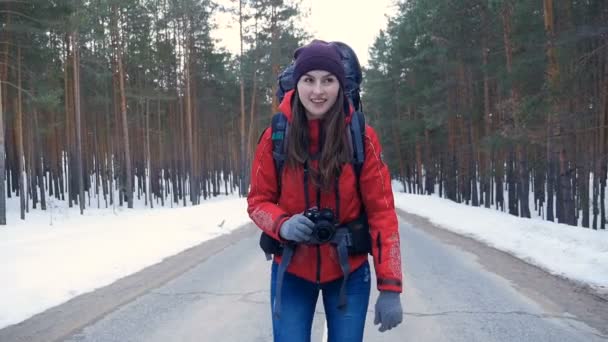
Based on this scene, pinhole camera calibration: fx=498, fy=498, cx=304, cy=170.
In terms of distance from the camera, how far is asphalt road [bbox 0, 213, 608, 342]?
4988 millimetres

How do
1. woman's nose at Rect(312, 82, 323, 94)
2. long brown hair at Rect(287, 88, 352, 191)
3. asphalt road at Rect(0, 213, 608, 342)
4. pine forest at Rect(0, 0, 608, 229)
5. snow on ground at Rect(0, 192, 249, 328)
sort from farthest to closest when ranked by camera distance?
pine forest at Rect(0, 0, 608, 229), snow on ground at Rect(0, 192, 249, 328), asphalt road at Rect(0, 213, 608, 342), woman's nose at Rect(312, 82, 323, 94), long brown hair at Rect(287, 88, 352, 191)

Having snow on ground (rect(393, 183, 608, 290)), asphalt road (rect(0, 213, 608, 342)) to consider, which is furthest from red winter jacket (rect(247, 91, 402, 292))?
snow on ground (rect(393, 183, 608, 290))

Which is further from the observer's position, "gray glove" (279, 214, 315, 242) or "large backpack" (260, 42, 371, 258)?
"large backpack" (260, 42, 371, 258)

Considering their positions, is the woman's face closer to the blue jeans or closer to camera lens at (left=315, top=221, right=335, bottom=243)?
camera lens at (left=315, top=221, right=335, bottom=243)

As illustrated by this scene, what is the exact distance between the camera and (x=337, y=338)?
234 centimetres

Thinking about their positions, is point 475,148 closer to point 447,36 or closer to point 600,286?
point 447,36

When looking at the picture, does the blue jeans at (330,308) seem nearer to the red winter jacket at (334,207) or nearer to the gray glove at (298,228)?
the red winter jacket at (334,207)

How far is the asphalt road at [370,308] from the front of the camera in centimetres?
499

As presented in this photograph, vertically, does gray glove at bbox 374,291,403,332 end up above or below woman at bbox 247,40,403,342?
below

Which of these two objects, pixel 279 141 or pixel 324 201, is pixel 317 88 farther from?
pixel 324 201

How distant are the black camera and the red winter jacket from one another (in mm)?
111

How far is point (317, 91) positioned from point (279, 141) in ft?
0.96

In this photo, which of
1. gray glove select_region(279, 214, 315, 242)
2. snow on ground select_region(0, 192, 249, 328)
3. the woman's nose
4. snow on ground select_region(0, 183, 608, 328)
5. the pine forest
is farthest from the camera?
the pine forest

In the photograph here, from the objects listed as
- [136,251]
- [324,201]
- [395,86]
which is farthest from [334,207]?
[395,86]
